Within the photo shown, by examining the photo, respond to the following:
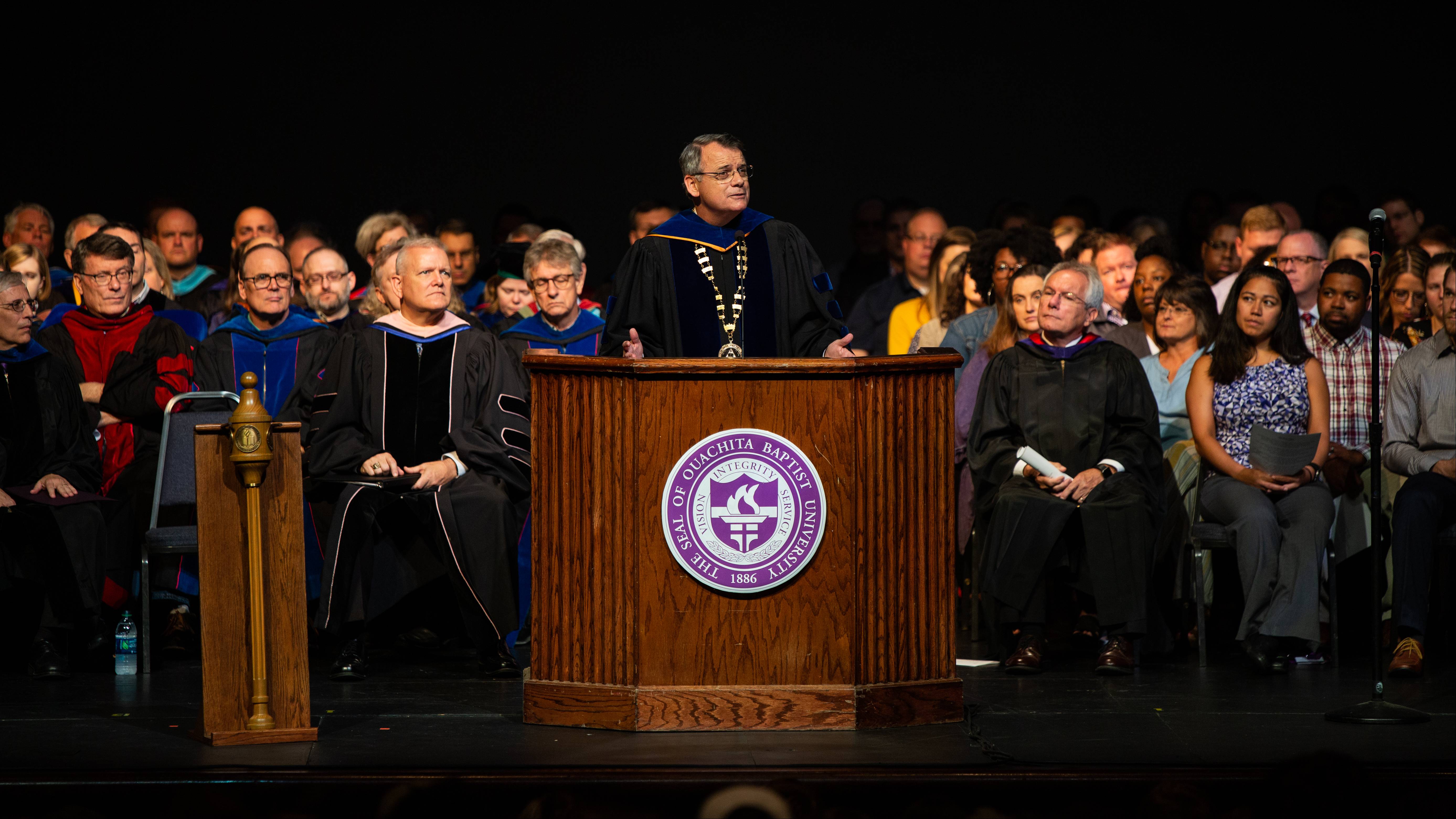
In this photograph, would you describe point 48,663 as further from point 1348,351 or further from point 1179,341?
point 1348,351

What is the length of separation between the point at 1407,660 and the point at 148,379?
4190 mm

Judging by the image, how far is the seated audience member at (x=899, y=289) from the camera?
7.62 m

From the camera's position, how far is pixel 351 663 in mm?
4926

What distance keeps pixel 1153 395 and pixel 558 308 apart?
7.28 ft

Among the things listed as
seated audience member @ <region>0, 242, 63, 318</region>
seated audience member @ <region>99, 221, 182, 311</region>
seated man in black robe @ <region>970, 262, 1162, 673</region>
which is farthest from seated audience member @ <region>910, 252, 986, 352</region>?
seated audience member @ <region>0, 242, 63, 318</region>

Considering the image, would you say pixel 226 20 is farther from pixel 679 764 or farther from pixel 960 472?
pixel 679 764

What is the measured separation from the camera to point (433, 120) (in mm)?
8812

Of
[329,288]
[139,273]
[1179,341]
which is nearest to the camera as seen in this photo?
[1179,341]

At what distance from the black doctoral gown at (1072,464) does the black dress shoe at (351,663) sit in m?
1.93

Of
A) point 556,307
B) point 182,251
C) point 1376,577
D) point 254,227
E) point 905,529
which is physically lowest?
point 1376,577

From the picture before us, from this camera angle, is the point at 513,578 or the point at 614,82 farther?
the point at 614,82

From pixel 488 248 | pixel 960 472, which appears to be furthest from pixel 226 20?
pixel 960 472

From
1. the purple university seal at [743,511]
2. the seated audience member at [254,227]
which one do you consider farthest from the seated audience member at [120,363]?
the purple university seal at [743,511]

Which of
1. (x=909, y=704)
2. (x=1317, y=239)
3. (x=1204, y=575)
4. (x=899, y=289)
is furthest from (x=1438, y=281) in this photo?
(x=899, y=289)
